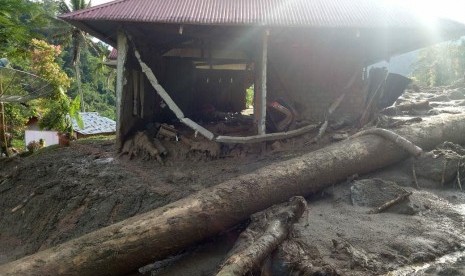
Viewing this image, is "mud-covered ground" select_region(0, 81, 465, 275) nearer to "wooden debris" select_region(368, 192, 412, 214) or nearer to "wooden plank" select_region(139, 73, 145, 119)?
"wooden debris" select_region(368, 192, 412, 214)

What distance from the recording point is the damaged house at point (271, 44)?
7484 mm

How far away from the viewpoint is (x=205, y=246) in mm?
4320

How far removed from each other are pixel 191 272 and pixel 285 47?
20.4 feet

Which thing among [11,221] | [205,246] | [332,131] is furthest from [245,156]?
→ [11,221]

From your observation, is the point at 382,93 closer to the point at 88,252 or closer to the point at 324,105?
the point at 324,105

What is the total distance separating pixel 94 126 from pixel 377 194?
22.2 m

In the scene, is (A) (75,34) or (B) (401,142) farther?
(A) (75,34)

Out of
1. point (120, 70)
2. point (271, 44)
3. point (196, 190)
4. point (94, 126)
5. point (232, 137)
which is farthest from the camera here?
point (94, 126)

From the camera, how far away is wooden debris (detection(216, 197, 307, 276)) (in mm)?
3152

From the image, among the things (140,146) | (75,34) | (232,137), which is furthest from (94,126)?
(232,137)

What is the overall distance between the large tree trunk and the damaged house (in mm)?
2114

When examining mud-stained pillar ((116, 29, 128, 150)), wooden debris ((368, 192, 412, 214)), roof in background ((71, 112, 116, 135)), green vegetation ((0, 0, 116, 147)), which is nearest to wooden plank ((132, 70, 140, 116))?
mud-stained pillar ((116, 29, 128, 150))

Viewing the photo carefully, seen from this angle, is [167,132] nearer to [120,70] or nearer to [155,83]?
[155,83]

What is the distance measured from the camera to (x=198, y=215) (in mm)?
4070
